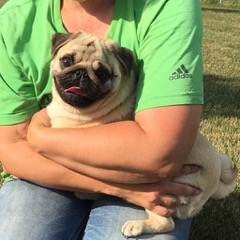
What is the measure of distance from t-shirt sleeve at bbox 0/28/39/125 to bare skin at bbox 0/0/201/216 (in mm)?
52

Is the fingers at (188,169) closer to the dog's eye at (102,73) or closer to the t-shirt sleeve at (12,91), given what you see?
the dog's eye at (102,73)

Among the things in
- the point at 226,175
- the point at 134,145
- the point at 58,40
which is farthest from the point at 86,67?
the point at 226,175

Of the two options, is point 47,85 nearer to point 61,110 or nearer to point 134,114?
point 61,110

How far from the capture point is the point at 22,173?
2.63m

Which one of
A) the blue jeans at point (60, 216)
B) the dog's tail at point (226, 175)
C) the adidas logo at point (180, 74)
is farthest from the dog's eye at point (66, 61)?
the dog's tail at point (226, 175)

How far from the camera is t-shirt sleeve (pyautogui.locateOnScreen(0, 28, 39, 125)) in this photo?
265cm

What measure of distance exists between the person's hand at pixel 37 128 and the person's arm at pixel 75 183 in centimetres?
9

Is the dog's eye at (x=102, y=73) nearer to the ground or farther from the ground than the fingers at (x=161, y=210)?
farther from the ground

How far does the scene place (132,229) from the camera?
248cm

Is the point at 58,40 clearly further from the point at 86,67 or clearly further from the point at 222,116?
the point at 222,116

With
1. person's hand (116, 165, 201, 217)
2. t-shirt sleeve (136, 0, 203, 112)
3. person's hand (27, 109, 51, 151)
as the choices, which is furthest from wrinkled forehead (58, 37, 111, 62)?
person's hand (116, 165, 201, 217)

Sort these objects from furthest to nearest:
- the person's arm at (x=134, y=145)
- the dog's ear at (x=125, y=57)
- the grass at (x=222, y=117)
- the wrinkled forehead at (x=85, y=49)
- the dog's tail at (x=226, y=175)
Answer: the grass at (x=222, y=117), the dog's tail at (x=226, y=175), the wrinkled forehead at (x=85, y=49), the dog's ear at (x=125, y=57), the person's arm at (x=134, y=145)

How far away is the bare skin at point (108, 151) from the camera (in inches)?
89.4

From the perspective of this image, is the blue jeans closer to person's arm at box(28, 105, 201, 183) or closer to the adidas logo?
person's arm at box(28, 105, 201, 183)
